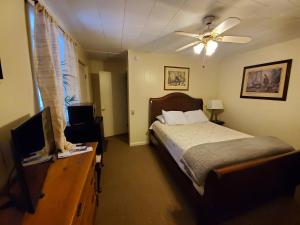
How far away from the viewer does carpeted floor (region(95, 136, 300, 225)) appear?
1543 mm

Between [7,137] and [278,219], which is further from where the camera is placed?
[278,219]

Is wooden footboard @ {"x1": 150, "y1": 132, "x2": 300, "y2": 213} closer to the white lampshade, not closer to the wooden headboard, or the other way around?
the wooden headboard

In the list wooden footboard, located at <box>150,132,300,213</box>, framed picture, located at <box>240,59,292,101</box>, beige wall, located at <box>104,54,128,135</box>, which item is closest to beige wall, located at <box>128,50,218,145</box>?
beige wall, located at <box>104,54,128,135</box>

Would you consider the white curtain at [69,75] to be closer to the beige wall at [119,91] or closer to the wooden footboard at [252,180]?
the beige wall at [119,91]

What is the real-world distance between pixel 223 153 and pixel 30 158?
1711 millimetres

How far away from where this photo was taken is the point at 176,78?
361cm

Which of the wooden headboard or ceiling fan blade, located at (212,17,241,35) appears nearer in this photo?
ceiling fan blade, located at (212,17,241,35)

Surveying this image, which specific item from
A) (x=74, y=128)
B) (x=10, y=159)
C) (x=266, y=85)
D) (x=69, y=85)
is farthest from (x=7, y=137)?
(x=266, y=85)

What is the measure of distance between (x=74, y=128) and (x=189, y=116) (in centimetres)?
253

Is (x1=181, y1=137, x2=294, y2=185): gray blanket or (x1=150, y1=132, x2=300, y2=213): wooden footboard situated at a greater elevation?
(x1=181, y1=137, x2=294, y2=185): gray blanket

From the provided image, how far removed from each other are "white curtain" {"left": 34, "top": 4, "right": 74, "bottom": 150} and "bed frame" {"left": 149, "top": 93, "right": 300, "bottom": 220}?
1.57 metres

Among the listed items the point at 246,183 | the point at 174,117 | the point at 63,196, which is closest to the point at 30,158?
the point at 63,196

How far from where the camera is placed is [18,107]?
3.61 ft

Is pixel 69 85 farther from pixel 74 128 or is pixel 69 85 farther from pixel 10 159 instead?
pixel 10 159
